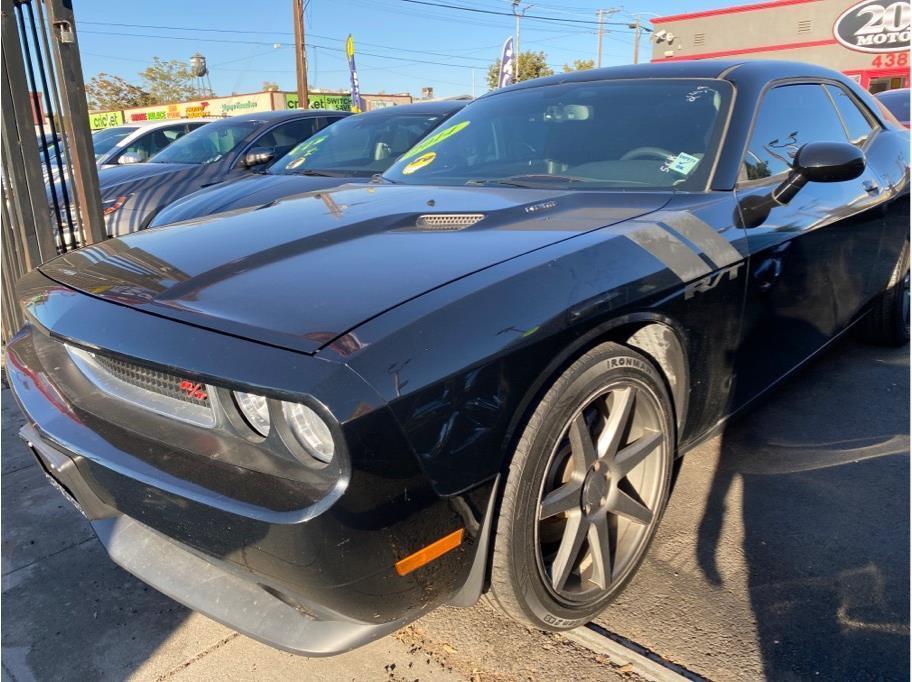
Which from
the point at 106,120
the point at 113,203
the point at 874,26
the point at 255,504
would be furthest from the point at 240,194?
the point at 106,120

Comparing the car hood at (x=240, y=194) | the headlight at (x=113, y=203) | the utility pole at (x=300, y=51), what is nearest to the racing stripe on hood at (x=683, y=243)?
the car hood at (x=240, y=194)

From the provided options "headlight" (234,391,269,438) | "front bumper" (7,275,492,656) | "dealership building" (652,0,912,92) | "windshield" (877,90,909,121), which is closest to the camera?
"front bumper" (7,275,492,656)

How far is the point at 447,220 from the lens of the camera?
2.14 metres

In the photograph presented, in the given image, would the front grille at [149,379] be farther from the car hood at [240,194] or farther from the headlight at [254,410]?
the car hood at [240,194]

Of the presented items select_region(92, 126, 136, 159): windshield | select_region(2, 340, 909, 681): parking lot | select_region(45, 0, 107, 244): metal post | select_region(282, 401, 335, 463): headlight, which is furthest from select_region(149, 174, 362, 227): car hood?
select_region(92, 126, 136, 159): windshield

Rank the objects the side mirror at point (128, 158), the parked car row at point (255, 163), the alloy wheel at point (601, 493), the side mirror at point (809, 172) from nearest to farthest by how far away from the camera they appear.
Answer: the alloy wheel at point (601, 493), the side mirror at point (809, 172), the parked car row at point (255, 163), the side mirror at point (128, 158)

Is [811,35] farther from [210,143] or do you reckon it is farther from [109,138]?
[210,143]

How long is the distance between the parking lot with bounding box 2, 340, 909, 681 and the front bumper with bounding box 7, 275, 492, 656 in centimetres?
38

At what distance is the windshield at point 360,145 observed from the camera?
5492 mm

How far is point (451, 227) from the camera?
2.06m

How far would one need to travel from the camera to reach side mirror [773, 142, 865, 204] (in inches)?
94.6

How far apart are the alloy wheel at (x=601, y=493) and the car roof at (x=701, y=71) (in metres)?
1.54

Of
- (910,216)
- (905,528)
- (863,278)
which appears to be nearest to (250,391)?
(905,528)

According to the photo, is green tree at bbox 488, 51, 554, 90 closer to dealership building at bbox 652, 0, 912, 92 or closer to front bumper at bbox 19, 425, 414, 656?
dealership building at bbox 652, 0, 912, 92
